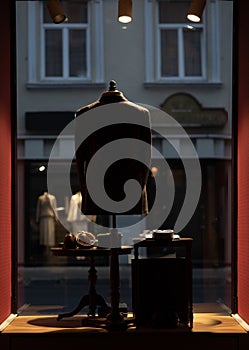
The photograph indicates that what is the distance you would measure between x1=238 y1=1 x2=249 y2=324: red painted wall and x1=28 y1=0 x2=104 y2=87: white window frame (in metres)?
1.31

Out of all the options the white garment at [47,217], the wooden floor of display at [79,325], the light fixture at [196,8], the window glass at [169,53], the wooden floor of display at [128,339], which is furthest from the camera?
the white garment at [47,217]

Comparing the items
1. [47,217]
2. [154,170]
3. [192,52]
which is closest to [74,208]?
[154,170]

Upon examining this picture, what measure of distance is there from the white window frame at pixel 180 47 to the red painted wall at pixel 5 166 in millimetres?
1271

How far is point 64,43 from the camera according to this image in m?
6.20

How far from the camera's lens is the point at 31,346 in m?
4.11

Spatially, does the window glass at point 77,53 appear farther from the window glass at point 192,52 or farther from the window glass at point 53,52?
the window glass at point 192,52

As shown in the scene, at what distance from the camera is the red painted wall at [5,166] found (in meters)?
4.49

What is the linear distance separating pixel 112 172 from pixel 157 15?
6.91 feet

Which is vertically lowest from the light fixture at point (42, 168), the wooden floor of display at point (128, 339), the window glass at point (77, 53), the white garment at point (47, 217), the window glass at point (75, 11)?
the wooden floor of display at point (128, 339)

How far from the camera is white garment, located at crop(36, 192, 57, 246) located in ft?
22.1

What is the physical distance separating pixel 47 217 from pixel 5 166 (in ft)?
8.19

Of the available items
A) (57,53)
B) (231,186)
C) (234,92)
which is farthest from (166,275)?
(57,53)

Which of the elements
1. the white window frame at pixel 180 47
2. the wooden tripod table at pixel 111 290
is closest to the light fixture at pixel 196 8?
the white window frame at pixel 180 47

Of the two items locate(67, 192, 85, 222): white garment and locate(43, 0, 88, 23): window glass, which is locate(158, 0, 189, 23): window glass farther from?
locate(67, 192, 85, 222): white garment
